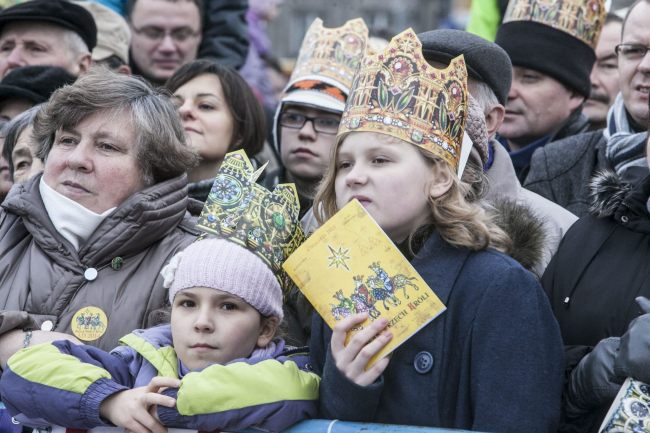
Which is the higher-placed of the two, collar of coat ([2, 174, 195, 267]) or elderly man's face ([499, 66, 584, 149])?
elderly man's face ([499, 66, 584, 149])

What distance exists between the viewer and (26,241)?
4953 mm

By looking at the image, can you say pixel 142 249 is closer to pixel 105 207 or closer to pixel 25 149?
pixel 105 207

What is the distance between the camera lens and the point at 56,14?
7.00 m

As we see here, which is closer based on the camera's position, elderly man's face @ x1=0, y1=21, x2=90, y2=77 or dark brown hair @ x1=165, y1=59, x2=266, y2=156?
dark brown hair @ x1=165, y1=59, x2=266, y2=156

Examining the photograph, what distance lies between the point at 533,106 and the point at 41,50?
2912 mm

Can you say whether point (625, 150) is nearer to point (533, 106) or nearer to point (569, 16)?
point (533, 106)

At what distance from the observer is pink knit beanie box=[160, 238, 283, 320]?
4.29 meters

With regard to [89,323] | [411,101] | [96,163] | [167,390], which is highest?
[411,101]

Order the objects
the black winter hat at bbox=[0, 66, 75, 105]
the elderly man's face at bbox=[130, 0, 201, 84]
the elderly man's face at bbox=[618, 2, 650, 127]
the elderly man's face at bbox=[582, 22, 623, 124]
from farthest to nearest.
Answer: the elderly man's face at bbox=[130, 0, 201, 84] < the elderly man's face at bbox=[582, 22, 623, 124] < the black winter hat at bbox=[0, 66, 75, 105] < the elderly man's face at bbox=[618, 2, 650, 127]

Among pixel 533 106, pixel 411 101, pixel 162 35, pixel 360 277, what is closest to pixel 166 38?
pixel 162 35

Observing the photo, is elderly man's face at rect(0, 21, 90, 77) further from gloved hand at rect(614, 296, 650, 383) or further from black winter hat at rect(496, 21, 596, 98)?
gloved hand at rect(614, 296, 650, 383)

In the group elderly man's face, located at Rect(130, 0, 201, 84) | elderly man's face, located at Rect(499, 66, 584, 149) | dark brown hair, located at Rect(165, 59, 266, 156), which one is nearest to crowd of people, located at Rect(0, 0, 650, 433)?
dark brown hair, located at Rect(165, 59, 266, 156)

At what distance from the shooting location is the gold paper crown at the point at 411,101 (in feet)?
Answer: 13.6

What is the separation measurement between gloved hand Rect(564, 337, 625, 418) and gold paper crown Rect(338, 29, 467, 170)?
823 millimetres
